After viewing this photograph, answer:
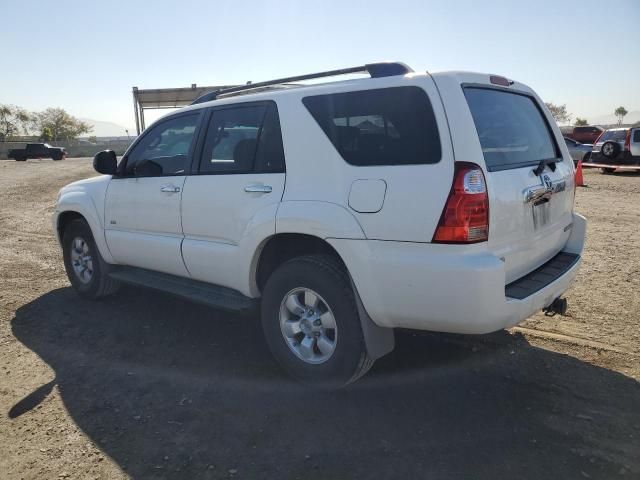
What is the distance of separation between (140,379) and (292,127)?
2074 millimetres

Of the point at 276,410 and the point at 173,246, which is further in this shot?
the point at 173,246

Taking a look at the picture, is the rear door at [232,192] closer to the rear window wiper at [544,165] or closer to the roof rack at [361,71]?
the roof rack at [361,71]

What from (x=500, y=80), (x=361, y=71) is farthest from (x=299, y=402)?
(x=500, y=80)

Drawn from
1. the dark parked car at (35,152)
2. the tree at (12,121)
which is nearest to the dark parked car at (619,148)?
the dark parked car at (35,152)

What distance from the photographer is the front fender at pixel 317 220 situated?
2926 millimetres

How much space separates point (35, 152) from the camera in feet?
137

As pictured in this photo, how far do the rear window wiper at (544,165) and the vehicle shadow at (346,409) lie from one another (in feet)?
4.59

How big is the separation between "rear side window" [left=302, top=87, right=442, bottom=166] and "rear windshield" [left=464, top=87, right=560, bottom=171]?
306 mm

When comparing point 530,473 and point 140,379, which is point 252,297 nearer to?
point 140,379

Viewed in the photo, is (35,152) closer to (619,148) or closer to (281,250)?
(619,148)

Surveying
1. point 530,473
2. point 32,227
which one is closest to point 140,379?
point 530,473

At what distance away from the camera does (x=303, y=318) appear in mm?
3322

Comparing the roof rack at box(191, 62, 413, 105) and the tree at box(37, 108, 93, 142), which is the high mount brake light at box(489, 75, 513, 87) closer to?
the roof rack at box(191, 62, 413, 105)

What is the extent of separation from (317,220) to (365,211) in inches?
13.1
